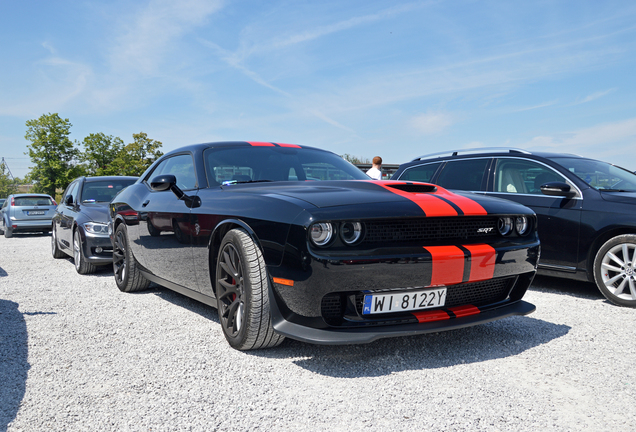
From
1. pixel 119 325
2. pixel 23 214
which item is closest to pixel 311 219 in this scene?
pixel 119 325

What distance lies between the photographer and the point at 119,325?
3805 mm

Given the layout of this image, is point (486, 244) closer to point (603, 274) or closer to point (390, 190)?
point (390, 190)

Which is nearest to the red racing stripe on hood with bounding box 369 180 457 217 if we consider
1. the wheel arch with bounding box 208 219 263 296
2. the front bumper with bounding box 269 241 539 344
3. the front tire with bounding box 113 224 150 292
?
the front bumper with bounding box 269 241 539 344

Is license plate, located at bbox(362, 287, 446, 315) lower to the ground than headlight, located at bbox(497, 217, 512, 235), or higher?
lower

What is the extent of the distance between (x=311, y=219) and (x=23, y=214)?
15.1 meters

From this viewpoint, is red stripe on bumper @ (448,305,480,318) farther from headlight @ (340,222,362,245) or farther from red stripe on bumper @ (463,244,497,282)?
headlight @ (340,222,362,245)

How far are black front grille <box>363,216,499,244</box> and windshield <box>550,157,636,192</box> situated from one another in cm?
275

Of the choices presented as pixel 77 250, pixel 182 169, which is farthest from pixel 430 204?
pixel 77 250

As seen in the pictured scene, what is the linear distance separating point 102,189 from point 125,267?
310cm

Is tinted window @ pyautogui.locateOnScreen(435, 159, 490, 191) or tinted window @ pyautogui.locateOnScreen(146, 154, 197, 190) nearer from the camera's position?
tinted window @ pyautogui.locateOnScreen(146, 154, 197, 190)

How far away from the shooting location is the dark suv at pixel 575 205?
4598 mm

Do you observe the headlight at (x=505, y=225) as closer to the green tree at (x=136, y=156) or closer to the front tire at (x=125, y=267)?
the front tire at (x=125, y=267)

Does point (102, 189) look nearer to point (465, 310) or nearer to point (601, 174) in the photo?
point (465, 310)

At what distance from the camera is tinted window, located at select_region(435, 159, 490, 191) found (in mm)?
5953
